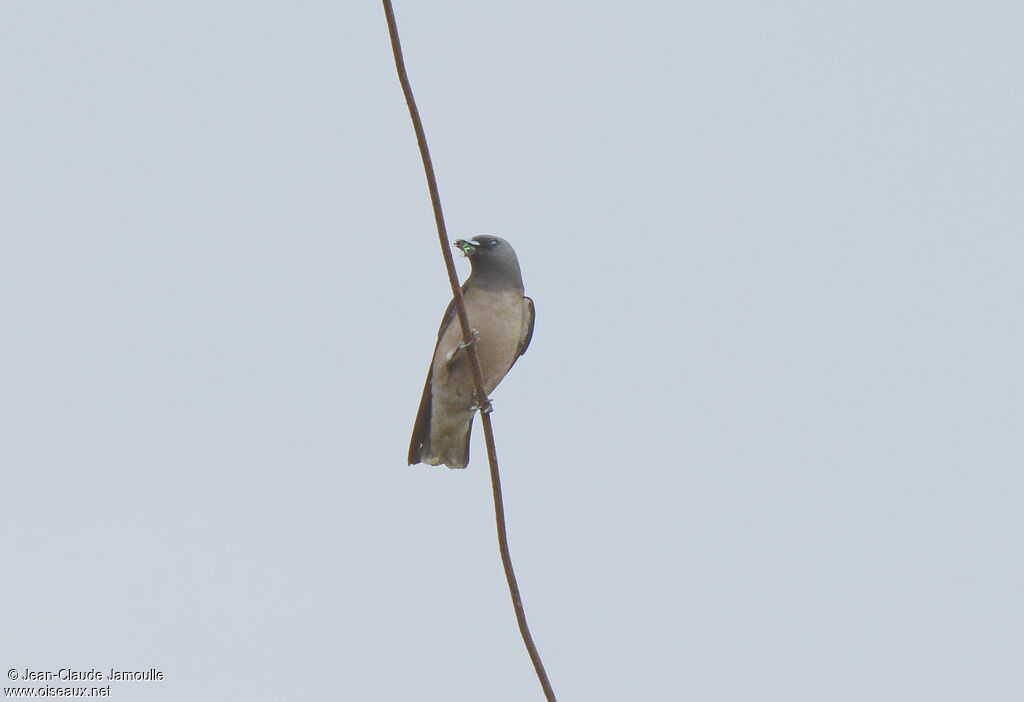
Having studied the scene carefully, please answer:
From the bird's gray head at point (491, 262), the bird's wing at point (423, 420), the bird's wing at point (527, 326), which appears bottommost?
the bird's wing at point (423, 420)

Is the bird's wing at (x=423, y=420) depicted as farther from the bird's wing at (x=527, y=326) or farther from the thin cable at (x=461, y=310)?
the thin cable at (x=461, y=310)

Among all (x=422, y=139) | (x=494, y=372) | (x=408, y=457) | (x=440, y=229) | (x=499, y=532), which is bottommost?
(x=408, y=457)

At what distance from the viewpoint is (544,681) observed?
3975 millimetres

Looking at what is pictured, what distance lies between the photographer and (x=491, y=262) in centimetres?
851

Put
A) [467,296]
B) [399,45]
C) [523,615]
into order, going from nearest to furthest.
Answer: [399,45] < [523,615] < [467,296]

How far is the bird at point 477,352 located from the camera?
8352mm

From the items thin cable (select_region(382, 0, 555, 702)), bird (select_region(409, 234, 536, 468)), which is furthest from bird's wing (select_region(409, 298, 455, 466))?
thin cable (select_region(382, 0, 555, 702))

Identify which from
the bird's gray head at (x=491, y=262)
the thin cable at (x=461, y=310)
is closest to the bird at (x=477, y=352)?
the bird's gray head at (x=491, y=262)

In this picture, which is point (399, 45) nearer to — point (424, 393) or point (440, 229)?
point (440, 229)

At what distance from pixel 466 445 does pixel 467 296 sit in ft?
3.41

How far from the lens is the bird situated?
27.4 feet

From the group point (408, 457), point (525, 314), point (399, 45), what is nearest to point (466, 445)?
point (408, 457)

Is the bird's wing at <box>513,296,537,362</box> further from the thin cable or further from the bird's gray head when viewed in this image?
the thin cable

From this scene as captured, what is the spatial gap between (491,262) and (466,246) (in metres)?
0.23
